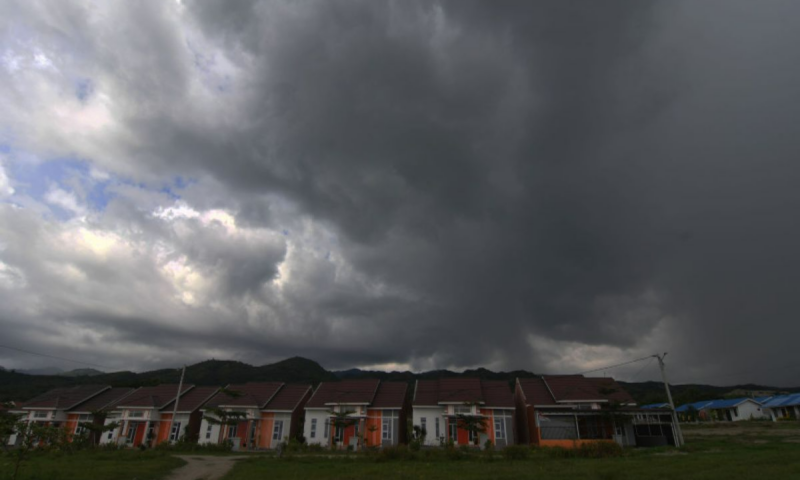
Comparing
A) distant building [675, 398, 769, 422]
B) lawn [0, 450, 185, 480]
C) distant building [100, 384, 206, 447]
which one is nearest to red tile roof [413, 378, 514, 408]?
lawn [0, 450, 185, 480]

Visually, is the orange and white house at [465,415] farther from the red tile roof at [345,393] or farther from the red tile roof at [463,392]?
the red tile roof at [345,393]

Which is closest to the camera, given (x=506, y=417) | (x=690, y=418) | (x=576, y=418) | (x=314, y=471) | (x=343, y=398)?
(x=314, y=471)

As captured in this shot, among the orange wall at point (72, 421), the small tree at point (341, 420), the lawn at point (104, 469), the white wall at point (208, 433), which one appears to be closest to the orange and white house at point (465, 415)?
the small tree at point (341, 420)

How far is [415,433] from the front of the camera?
44.6m

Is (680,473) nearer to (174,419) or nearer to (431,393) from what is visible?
(431,393)

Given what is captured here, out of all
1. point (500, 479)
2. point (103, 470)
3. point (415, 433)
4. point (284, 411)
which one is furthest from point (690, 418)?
point (103, 470)

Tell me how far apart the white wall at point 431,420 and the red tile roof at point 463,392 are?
0.66 metres

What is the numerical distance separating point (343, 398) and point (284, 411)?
7.46 meters

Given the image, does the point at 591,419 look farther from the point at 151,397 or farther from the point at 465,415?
the point at 151,397

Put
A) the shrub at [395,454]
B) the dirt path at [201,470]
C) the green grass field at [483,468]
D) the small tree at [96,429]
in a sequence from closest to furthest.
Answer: the green grass field at [483,468]
the dirt path at [201,470]
the shrub at [395,454]
the small tree at [96,429]

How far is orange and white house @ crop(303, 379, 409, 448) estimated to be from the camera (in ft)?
154

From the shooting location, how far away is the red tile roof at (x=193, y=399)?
54175 mm

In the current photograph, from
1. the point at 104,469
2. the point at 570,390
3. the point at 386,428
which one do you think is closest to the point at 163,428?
the point at 386,428

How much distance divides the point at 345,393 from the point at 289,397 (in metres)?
8.05
